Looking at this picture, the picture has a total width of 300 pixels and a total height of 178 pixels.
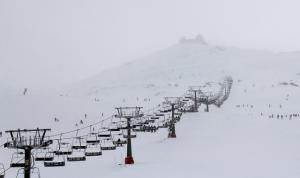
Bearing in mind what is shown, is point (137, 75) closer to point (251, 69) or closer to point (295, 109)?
point (251, 69)

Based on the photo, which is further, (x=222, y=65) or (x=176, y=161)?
(x=222, y=65)

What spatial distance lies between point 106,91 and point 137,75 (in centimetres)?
3709

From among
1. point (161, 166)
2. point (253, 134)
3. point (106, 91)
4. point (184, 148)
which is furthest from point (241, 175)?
point (106, 91)

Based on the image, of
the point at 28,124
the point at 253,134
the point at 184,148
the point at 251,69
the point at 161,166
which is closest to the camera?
the point at 161,166

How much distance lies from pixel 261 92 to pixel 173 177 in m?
93.0

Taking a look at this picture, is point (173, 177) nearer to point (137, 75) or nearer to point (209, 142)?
point (209, 142)

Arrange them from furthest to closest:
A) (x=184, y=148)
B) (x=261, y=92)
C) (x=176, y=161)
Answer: (x=261, y=92) < (x=184, y=148) < (x=176, y=161)

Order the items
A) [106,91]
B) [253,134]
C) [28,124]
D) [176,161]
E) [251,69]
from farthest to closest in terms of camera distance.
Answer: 1. [251,69]
2. [106,91]
3. [28,124]
4. [253,134]
5. [176,161]

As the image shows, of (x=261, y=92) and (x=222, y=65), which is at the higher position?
(x=222, y=65)

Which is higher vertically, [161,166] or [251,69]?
[251,69]

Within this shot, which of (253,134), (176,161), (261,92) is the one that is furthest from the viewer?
(261,92)

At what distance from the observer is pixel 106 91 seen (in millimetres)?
149125

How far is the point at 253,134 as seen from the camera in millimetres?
55375

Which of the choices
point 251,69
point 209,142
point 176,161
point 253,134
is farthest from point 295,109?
point 251,69
